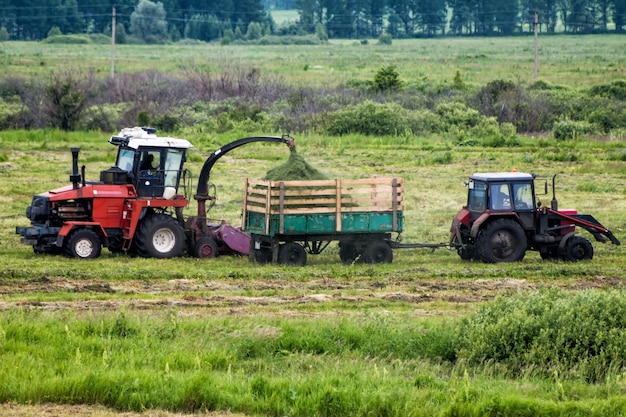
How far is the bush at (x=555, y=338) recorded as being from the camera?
42.0 ft

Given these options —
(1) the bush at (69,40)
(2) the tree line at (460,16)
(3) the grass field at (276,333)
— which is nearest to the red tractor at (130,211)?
(3) the grass field at (276,333)

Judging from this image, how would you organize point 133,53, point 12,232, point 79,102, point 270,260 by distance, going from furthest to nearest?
point 133,53, point 79,102, point 12,232, point 270,260

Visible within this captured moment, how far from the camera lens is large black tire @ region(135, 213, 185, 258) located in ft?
68.6

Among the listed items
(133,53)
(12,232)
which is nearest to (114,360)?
(12,232)

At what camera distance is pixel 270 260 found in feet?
68.3

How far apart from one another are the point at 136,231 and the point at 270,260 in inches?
110

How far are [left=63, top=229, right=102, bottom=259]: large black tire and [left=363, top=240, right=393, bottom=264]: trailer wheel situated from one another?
533 centimetres

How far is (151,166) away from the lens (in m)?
21.3

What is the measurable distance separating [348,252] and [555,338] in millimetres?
8433

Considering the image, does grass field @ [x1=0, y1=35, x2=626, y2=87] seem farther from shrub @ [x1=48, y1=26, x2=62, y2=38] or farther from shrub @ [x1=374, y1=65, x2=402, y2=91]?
shrub @ [x1=48, y1=26, x2=62, y2=38]

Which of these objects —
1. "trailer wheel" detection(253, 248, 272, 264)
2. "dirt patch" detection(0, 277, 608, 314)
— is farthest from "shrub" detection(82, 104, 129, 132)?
"dirt patch" detection(0, 277, 608, 314)

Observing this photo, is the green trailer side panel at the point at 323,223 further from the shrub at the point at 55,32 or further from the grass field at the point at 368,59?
the shrub at the point at 55,32

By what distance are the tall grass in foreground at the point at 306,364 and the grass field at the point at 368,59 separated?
46595 millimetres

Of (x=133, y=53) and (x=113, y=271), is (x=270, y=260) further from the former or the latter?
(x=133, y=53)
